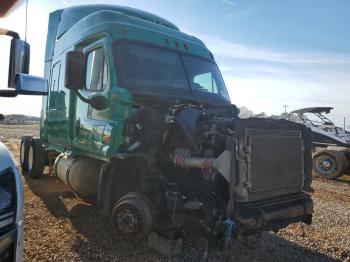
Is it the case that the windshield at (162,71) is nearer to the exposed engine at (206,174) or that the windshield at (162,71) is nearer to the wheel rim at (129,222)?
the exposed engine at (206,174)

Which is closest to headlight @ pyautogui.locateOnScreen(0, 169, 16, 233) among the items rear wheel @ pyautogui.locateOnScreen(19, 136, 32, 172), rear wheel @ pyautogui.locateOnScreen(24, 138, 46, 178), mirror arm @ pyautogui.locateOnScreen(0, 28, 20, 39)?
mirror arm @ pyautogui.locateOnScreen(0, 28, 20, 39)

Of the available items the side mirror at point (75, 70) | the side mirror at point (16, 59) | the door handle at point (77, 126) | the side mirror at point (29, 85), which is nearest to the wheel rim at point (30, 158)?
the door handle at point (77, 126)

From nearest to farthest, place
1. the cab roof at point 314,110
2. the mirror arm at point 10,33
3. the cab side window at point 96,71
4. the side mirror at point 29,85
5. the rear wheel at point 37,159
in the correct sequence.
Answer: the side mirror at point 29,85 < the mirror arm at point 10,33 < the cab side window at point 96,71 < the rear wheel at point 37,159 < the cab roof at point 314,110

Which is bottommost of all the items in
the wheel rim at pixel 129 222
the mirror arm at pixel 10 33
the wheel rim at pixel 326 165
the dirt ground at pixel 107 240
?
the dirt ground at pixel 107 240

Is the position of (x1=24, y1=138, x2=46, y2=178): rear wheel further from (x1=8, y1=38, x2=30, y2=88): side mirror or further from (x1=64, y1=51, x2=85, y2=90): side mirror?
(x1=8, y1=38, x2=30, y2=88): side mirror

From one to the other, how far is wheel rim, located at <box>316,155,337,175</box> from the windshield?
768 cm

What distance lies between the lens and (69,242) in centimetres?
464

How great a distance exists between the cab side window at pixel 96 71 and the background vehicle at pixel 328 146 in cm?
926

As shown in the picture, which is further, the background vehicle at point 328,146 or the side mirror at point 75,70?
the background vehicle at point 328,146

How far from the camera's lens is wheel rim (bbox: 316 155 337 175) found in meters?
12.1

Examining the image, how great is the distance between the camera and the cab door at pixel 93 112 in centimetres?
505

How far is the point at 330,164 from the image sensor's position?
12.1 meters

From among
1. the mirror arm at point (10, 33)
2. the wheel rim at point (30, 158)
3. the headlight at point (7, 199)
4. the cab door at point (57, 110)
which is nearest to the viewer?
the headlight at point (7, 199)

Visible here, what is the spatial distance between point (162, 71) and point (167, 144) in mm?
1267
